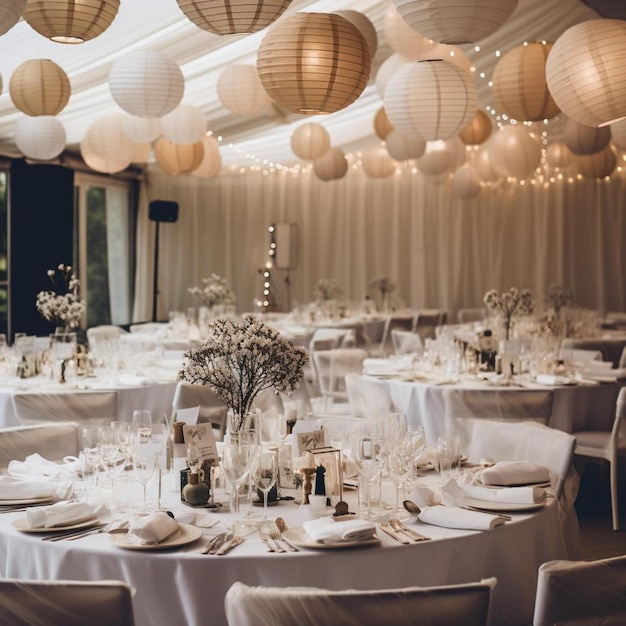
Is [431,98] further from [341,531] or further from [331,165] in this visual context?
[331,165]

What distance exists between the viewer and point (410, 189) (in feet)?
50.0

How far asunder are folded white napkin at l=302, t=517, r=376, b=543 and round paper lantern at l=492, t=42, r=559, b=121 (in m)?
3.79

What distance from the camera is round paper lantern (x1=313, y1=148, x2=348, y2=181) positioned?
10852mm

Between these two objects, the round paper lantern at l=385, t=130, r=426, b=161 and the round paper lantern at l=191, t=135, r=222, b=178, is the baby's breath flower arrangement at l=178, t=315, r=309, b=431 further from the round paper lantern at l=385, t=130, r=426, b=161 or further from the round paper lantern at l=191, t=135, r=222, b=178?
the round paper lantern at l=191, t=135, r=222, b=178

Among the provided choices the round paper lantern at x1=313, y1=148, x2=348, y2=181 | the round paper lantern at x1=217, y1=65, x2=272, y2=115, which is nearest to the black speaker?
the round paper lantern at x1=313, y1=148, x2=348, y2=181

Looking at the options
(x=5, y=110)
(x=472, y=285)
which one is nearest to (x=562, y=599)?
(x=5, y=110)

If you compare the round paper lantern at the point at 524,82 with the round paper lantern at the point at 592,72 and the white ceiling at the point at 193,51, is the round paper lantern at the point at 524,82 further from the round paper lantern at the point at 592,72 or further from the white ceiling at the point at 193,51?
the white ceiling at the point at 193,51

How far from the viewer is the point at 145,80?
591cm

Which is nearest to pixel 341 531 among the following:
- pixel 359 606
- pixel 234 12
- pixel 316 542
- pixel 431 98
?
pixel 316 542

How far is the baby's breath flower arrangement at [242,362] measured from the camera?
3.26 metres

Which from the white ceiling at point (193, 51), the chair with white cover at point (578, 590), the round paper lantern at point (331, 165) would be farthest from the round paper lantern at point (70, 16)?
the round paper lantern at point (331, 165)

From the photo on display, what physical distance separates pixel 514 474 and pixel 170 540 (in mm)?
1316

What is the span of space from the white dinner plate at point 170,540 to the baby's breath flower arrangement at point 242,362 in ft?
1.72

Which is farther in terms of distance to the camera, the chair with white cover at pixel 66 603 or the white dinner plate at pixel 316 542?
the white dinner plate at pixel 316 542
